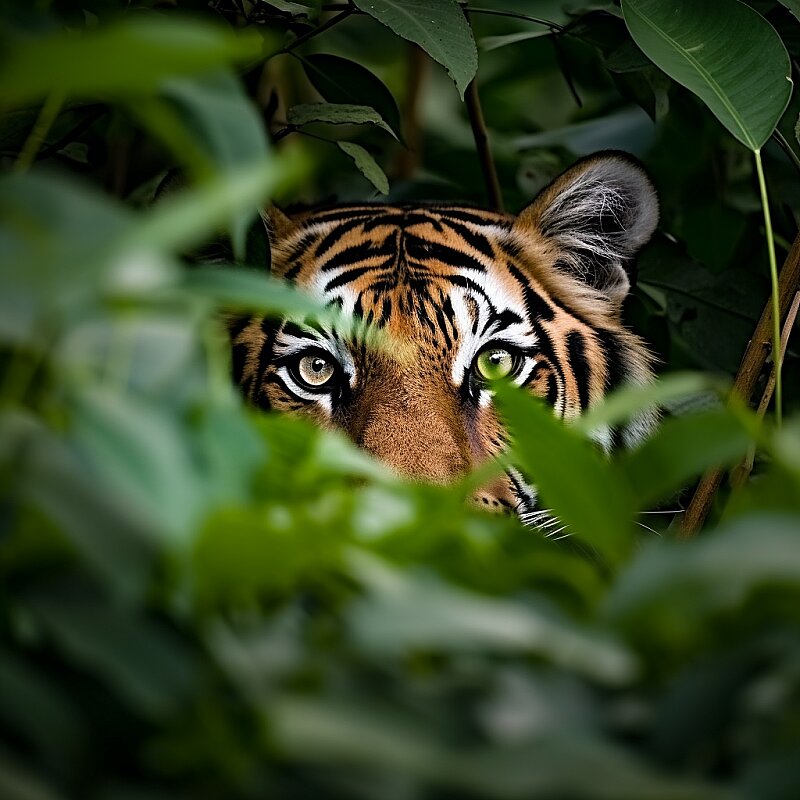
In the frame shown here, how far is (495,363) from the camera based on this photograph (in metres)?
1.62

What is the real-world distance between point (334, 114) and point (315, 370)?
0.43 m

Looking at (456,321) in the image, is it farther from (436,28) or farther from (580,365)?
(436,28)

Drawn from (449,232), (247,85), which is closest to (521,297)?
(449,232)

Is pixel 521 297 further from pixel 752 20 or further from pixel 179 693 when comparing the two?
pixel 179 693

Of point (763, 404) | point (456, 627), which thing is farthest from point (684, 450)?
point (763, 404)

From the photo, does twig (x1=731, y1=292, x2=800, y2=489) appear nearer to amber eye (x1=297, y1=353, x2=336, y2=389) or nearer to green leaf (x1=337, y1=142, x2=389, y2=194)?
green leaf (x1=337, y1=142, x2=389, y2=194)

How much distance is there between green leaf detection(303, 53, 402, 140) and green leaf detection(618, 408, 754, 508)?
953 mm

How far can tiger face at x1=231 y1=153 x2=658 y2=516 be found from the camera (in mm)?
1496

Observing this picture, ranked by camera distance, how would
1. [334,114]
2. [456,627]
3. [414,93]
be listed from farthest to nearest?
[414,93]
[334,114]
[456,627]

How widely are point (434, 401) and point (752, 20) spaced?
607 mm

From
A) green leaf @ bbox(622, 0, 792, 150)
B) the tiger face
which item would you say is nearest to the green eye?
the tiger face

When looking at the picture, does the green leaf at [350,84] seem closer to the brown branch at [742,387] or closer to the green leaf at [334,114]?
the green leaf at [334,114]

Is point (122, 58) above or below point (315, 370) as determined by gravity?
above

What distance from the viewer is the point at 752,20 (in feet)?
3.65
